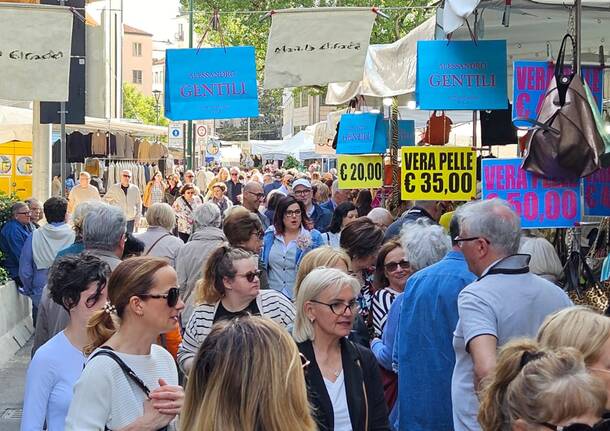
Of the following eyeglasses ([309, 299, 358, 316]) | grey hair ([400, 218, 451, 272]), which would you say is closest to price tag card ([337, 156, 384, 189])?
grey hair ([400, 218, 451, 272])

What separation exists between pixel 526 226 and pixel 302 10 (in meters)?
4.97

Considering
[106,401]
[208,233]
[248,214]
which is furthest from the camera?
[208,233]

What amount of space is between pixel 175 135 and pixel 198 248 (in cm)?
2857

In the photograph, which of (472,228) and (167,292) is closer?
(167,292)

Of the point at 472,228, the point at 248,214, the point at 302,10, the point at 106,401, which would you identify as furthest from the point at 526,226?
the point at 302,10

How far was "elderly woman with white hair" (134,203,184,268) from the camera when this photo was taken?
10.1 m

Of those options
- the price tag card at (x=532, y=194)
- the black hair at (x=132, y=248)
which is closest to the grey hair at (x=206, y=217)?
the black hair at (x=132, y=248)

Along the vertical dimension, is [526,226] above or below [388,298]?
above

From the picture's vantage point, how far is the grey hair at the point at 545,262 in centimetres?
654

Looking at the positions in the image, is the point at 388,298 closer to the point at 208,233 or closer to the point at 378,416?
the point at 378,416

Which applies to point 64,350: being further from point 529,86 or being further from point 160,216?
point 160,216

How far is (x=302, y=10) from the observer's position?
11.0 meters

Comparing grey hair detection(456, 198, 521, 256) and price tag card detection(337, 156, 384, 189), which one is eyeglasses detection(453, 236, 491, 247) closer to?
grey hair detection(456, 198, 521, 256)

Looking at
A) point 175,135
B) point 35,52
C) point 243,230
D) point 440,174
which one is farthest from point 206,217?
point 175,135
